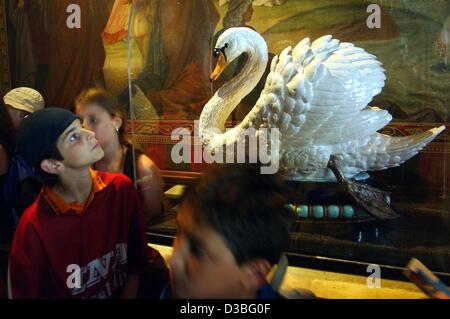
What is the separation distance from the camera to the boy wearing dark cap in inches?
31.1

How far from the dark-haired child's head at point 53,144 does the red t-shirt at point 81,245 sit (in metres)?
0.06

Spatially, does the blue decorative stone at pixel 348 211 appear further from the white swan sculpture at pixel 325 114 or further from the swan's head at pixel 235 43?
the swan's head at pixel 235 43

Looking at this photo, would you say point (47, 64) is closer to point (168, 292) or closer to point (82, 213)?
point (82, 213)

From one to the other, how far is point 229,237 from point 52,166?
47cm

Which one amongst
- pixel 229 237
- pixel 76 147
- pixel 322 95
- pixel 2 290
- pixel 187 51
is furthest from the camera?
pixel 187 51

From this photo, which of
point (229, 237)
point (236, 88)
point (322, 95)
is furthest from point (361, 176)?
point (229, 237)

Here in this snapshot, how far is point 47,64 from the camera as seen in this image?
9.78 ft

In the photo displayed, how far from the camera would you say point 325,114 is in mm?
1490

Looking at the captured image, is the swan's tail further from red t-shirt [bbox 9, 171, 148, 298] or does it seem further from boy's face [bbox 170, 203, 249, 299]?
boy's face [bbox 170, 203, 249, 299]

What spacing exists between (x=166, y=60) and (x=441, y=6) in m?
1.49

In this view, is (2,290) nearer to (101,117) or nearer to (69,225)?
(69,225)

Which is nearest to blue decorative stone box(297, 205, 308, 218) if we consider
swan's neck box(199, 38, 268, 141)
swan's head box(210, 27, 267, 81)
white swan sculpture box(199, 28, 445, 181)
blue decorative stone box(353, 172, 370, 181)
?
white swan sculpture box(199, 28, 445, 181)

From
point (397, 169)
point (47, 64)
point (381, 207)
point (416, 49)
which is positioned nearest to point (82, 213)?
point (381, 207)

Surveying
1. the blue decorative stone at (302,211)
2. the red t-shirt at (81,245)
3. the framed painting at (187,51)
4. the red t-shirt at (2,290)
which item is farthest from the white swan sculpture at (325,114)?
the red t-shirt at (2,290)
